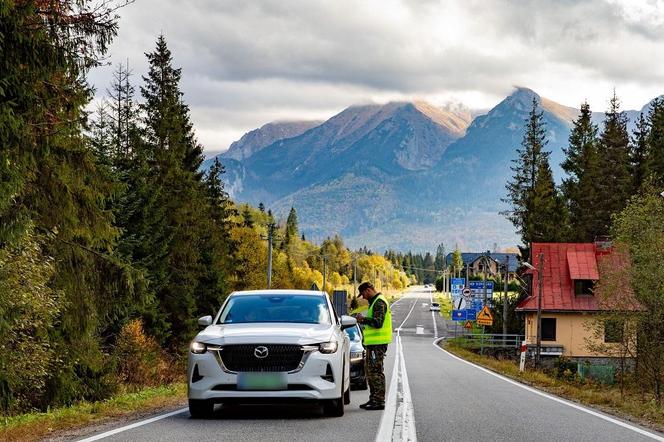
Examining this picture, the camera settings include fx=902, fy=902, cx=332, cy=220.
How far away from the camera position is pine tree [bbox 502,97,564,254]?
257 ft

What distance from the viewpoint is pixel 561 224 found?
3034 inches

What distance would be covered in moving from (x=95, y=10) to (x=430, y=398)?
902 cm

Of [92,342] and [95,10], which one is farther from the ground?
[95,10]

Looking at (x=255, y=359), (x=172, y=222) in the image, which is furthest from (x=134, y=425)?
(x=172, y=222)

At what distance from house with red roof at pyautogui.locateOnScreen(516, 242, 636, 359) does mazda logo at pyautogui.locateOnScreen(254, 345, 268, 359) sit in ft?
174

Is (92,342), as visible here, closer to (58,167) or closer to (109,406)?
(58,167)

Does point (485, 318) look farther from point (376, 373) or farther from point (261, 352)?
point (261, 352)

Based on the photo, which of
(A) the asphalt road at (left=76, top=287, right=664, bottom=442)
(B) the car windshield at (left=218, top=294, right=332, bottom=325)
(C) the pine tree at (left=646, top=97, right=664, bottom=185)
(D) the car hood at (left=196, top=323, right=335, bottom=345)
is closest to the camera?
(A) the asphalt road at (left=76, top=287, right=664, bottom=442)

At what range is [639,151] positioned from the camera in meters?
72.9

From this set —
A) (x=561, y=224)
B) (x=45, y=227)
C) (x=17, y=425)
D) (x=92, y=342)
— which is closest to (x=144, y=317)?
(x=92, y=342)

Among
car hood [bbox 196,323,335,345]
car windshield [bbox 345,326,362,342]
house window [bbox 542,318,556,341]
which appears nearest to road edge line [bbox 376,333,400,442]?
car hood [bbox 196,323,335,345]

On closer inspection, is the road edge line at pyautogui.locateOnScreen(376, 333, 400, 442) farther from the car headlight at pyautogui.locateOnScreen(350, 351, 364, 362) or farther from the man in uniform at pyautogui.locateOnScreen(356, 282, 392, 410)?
the car headlight at pyautogui.locateOnScreen(350, 351, 364, 362)

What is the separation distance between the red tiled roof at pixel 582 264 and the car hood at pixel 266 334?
53.2 m

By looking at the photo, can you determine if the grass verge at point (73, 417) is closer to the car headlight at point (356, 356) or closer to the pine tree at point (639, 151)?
the car headlight at point (356, 356)
